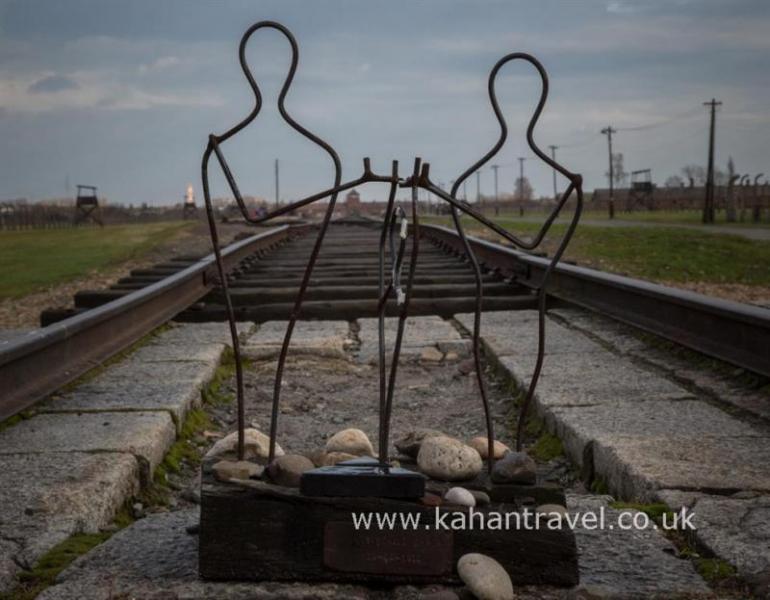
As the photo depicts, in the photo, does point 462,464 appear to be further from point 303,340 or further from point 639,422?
point 303,340

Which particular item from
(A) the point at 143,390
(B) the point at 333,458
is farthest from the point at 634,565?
(A) the point at 143,390

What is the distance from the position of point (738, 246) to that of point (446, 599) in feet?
44.1

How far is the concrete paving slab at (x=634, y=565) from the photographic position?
6.38ft

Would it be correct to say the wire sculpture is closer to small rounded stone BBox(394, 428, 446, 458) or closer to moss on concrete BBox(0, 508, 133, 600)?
small rounded stone BBox(394, 428, 446, 458)

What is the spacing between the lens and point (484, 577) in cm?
192

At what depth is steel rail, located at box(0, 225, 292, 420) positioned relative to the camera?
3660 millimetres

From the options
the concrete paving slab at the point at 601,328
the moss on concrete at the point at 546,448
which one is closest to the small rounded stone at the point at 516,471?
the moss on concrete at the point at 546,448

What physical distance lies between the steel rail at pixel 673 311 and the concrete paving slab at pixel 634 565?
72.5 inches

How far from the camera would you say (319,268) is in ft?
32.3

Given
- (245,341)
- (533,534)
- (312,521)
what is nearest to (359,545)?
(312,521)

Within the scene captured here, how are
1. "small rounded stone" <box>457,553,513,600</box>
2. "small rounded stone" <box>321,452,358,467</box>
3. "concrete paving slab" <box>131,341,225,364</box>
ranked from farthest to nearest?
"concrete paving slab" <box>131,341,225,364</box>
"small rounded stone" <box>321,452,358,467</box>
"small rounded stone" <box>457,553,513,600</box>

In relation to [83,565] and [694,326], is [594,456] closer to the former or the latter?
[83,565]

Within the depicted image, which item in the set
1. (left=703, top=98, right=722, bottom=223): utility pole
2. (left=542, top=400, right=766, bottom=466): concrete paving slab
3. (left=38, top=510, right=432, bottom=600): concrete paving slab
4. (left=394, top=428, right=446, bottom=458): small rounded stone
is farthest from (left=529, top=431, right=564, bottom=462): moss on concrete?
(left=703, top=98, right=722, bottom=223): utility pole

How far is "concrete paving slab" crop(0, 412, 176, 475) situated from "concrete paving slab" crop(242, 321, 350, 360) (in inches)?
71.9
